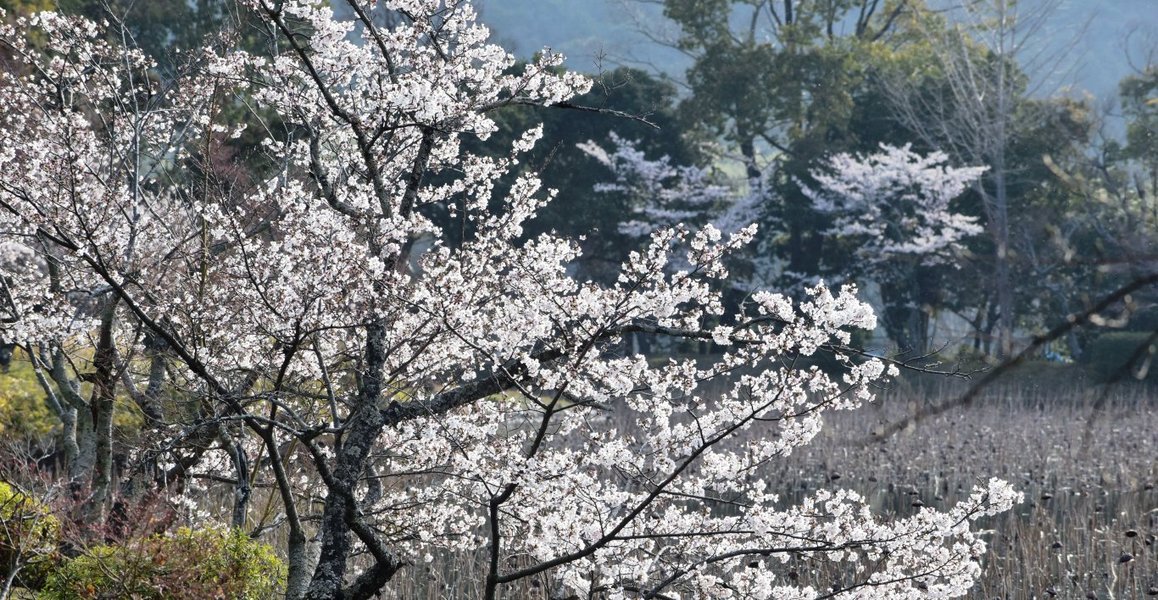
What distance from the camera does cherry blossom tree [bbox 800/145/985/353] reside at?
22641 millimetres

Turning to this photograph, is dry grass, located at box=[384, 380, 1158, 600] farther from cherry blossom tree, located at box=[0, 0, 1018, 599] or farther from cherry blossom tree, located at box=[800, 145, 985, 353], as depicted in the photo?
cherry blossom tree, located at box=[800, 145, 985, 353]

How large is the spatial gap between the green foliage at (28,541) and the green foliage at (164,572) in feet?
1.67

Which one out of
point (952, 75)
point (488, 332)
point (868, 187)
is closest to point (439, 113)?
point (488, 332)

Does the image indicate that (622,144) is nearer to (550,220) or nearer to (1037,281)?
(550,220)

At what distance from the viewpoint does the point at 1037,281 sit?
74.8ft

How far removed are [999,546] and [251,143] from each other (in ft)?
29.9

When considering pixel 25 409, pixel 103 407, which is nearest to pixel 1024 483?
pixel 103 407

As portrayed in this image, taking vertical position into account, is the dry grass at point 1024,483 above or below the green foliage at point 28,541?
above

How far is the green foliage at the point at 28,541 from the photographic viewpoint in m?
5.79

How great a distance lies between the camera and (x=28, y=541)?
5727mm

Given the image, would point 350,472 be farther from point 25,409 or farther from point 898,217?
point 898,217

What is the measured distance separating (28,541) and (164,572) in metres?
1.11

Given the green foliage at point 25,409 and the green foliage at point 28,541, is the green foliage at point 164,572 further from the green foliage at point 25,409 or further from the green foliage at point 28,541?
the green foliage at point 25,409

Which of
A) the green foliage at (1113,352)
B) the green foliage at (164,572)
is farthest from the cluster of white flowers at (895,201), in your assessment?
the green foliage at (164,572)
